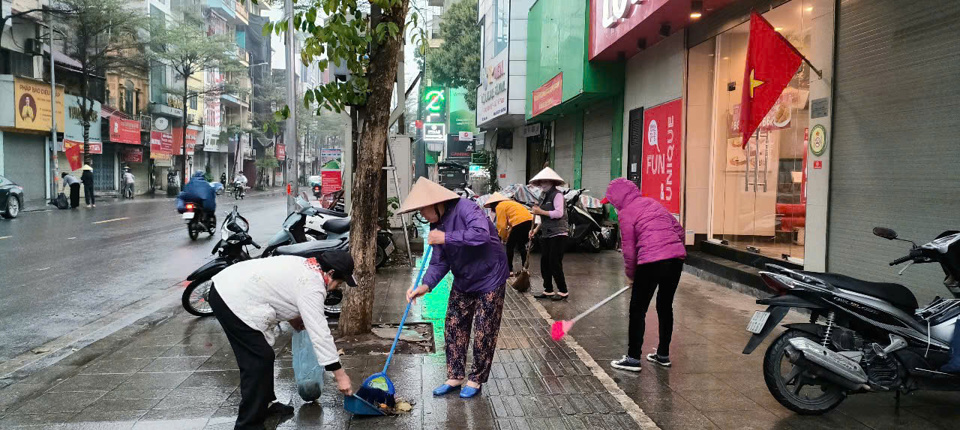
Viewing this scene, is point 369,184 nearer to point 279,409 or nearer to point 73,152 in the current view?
point 279,409

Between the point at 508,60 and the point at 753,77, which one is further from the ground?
the point at 508,60

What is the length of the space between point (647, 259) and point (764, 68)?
3871 millimetres

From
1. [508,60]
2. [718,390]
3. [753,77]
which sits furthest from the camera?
[508,60]

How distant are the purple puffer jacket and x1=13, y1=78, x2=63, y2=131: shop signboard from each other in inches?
1112

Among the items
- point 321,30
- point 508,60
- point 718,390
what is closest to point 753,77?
point 718,390

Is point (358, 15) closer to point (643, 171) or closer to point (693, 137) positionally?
point (693, 137)

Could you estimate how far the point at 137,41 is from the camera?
3400 cm

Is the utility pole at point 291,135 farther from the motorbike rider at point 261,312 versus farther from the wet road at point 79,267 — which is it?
the motorbike rider at point 261,312

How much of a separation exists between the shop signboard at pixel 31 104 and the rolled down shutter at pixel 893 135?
2902 cm

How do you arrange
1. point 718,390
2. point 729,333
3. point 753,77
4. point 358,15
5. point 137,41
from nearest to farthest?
point 718,390, point 358,15, point 729,333, point 753,77, point 137,41

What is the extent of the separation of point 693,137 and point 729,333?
5.14m

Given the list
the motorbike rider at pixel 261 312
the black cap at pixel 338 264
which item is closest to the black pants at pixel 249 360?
the motorbike rider at pixel 261 312

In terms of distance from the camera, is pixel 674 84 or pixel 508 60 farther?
pixel 508 60

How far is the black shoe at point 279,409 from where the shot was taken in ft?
14.4
